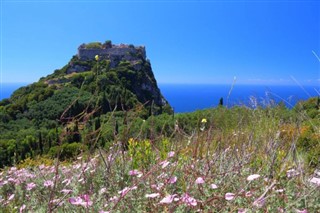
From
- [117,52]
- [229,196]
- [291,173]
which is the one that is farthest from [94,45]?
[229,196]

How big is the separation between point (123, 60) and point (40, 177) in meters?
79.5

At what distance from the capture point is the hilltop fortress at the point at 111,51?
80.5 m

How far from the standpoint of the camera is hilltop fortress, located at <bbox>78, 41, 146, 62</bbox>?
3169 inches

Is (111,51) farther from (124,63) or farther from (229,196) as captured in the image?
(229,196)

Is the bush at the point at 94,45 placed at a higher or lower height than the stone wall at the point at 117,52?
higher

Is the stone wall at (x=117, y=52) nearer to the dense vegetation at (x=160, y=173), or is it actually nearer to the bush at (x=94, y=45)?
the bush at (x=94, y=45)

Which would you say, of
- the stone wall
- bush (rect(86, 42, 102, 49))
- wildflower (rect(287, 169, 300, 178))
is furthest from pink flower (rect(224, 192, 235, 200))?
bush (rect(86, 42, 102, 49))

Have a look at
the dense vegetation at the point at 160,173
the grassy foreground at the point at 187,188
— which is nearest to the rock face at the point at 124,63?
the dense vegetation at the point at 160,173

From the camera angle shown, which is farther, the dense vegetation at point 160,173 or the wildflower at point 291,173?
the wildflower at point 291,173

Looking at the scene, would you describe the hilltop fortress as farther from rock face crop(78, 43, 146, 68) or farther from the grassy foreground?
the grassy foreground

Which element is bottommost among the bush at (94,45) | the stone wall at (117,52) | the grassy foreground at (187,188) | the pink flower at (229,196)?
the grassy foreground at (187,188)

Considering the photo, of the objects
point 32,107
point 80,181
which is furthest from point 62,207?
point 32,107

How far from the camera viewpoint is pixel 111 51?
8138cm

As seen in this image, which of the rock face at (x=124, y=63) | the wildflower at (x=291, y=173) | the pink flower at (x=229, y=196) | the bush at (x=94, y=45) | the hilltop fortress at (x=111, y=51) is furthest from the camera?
the bush at (x=94, y=45)
